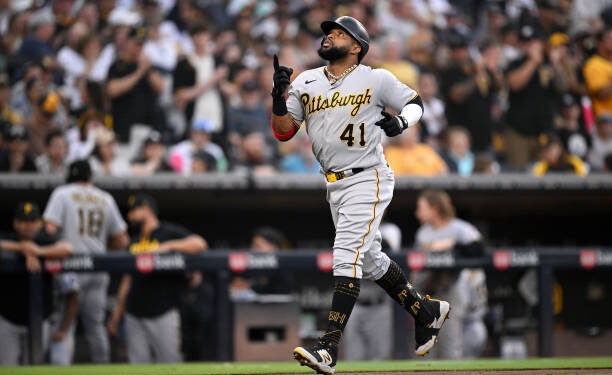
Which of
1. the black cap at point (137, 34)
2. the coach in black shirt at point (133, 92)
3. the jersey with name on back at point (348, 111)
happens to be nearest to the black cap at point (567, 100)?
the coach in black shirt at point (133, 92)

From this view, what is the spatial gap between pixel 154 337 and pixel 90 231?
96 cm

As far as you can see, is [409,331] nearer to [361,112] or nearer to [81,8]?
[361,112]

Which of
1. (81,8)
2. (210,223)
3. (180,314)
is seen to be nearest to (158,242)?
(180,314)

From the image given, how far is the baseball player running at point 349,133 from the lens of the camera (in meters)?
3.92

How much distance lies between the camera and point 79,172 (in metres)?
6.07

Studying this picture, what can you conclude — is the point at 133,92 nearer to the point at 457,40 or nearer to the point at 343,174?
the point at 457,40

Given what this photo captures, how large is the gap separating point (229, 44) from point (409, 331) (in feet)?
15.1

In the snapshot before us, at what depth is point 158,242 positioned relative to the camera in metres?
6.05

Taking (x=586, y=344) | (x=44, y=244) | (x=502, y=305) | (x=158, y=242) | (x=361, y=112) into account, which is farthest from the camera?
(x=502, y=305)

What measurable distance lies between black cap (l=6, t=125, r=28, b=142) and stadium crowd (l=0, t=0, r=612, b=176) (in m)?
0.01

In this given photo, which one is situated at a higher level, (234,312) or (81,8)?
(81,8)

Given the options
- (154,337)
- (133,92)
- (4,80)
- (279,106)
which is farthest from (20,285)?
(4,80)

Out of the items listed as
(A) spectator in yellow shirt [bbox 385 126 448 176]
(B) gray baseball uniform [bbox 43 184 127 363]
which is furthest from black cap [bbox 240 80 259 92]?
(B) gray baseball uniform [bbox 43 184 127 363]

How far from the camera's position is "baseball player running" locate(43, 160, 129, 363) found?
19.6 feet
